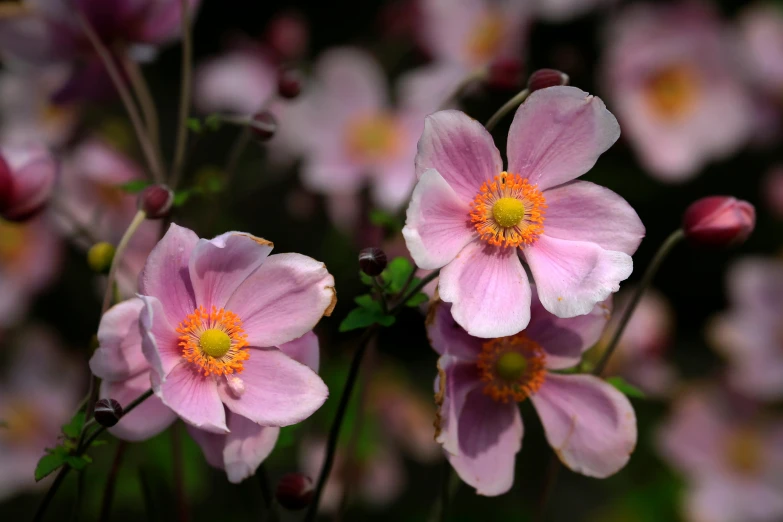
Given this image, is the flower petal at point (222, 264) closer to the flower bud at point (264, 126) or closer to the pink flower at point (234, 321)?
the pink flower at point (234, 321)

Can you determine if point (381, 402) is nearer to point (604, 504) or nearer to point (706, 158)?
point (604, 504)

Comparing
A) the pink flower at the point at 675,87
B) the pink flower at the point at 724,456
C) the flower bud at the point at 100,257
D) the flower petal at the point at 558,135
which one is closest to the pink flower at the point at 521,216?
the flower petal at the point at 558,135

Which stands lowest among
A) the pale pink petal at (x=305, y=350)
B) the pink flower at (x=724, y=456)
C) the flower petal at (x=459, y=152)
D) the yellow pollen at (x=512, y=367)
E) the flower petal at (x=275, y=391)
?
the pink flower at (x=724, y=456)

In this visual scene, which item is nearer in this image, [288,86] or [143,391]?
[143,391]

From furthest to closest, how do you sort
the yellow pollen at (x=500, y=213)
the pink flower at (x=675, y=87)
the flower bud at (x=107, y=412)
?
the pink flower at (x=675, y=87), the yellow pollen at (x=500, y=213), the flower bud at (x=107, y=412)

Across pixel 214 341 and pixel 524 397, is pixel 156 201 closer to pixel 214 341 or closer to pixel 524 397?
pixel 214 341

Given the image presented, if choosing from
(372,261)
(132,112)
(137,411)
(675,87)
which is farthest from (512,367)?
(675,87)

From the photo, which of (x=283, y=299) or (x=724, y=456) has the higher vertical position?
(x=283, y=299)

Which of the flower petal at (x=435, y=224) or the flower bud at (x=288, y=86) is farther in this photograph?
the flower bud at (x=288, y=86)
